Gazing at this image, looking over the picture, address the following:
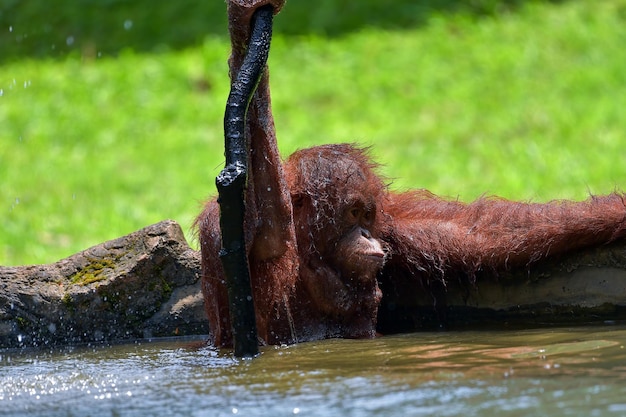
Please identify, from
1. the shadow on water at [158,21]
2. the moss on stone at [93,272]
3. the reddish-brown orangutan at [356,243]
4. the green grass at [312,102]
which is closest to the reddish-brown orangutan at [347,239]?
the reddish-brown orangutan at [356,243]

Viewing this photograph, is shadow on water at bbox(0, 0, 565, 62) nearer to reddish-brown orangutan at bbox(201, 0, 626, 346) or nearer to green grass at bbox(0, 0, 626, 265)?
green grass at bbox(0, 0, 626, 265)

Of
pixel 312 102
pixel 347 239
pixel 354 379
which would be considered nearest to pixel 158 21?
pixel 312 102

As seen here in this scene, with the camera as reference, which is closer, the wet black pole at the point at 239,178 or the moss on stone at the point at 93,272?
the wet black pole at the point at 239,178

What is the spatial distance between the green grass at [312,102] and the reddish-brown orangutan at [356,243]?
11.2ft

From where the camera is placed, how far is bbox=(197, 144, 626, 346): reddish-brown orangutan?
418cm

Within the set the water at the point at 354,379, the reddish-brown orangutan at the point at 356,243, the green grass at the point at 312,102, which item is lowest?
the water at the point at 354,379

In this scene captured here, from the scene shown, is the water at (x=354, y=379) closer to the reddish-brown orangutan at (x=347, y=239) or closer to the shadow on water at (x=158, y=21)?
the reddish-brown orangutan at (x=347, y=239)

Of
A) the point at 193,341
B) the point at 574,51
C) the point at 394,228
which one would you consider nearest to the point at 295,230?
the point at 394,228

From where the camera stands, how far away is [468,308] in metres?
4.60

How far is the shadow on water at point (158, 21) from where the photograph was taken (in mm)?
12398

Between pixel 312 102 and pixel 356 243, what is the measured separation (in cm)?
679

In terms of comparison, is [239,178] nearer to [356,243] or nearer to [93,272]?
[356,243]

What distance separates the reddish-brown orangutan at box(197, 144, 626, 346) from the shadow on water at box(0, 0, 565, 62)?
320 inches

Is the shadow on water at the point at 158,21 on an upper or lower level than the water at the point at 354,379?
upper
